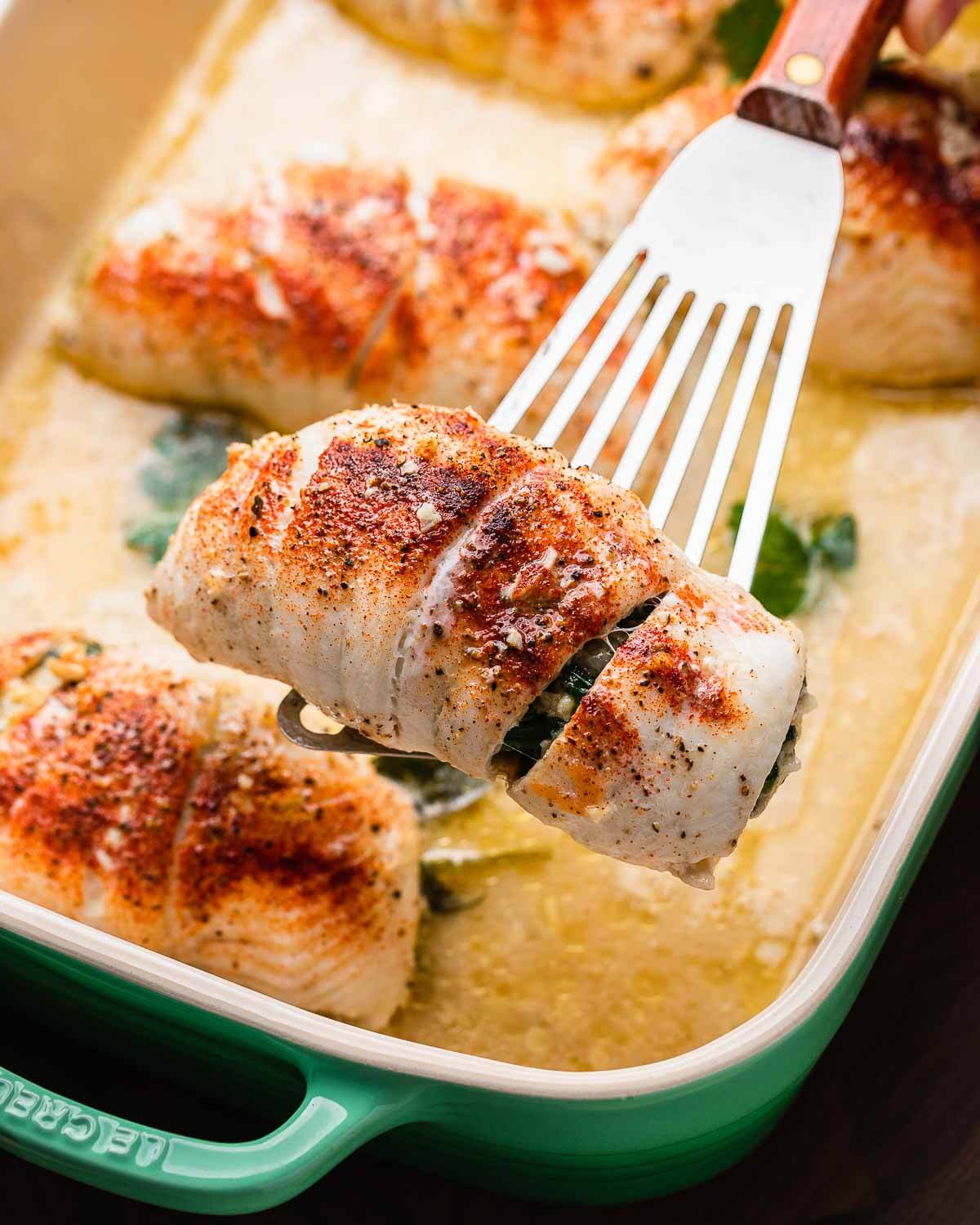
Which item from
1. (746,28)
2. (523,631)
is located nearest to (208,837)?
(523,631)

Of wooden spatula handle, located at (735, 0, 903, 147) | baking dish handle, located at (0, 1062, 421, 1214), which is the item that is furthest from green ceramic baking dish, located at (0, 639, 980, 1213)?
wooden spatula handle, located at (735, 0, 903, 147)

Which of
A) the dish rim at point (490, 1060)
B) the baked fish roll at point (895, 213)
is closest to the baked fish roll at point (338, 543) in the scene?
the dish rim at point (490, 1060)

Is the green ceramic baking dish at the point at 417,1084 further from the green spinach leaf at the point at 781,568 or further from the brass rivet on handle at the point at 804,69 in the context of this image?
the brass rivet on handle at the point at 804,69

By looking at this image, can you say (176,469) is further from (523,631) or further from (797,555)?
(523,631)

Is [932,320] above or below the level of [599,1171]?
above

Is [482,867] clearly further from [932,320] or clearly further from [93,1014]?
[932,320]

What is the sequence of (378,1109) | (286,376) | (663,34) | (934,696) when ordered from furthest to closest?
1. (663,34)
2. (286,376)
3. (934,696)
4. (378,1109)

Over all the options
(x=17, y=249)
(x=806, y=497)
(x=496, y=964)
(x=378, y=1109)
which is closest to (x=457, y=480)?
(x=378, y=1109)
